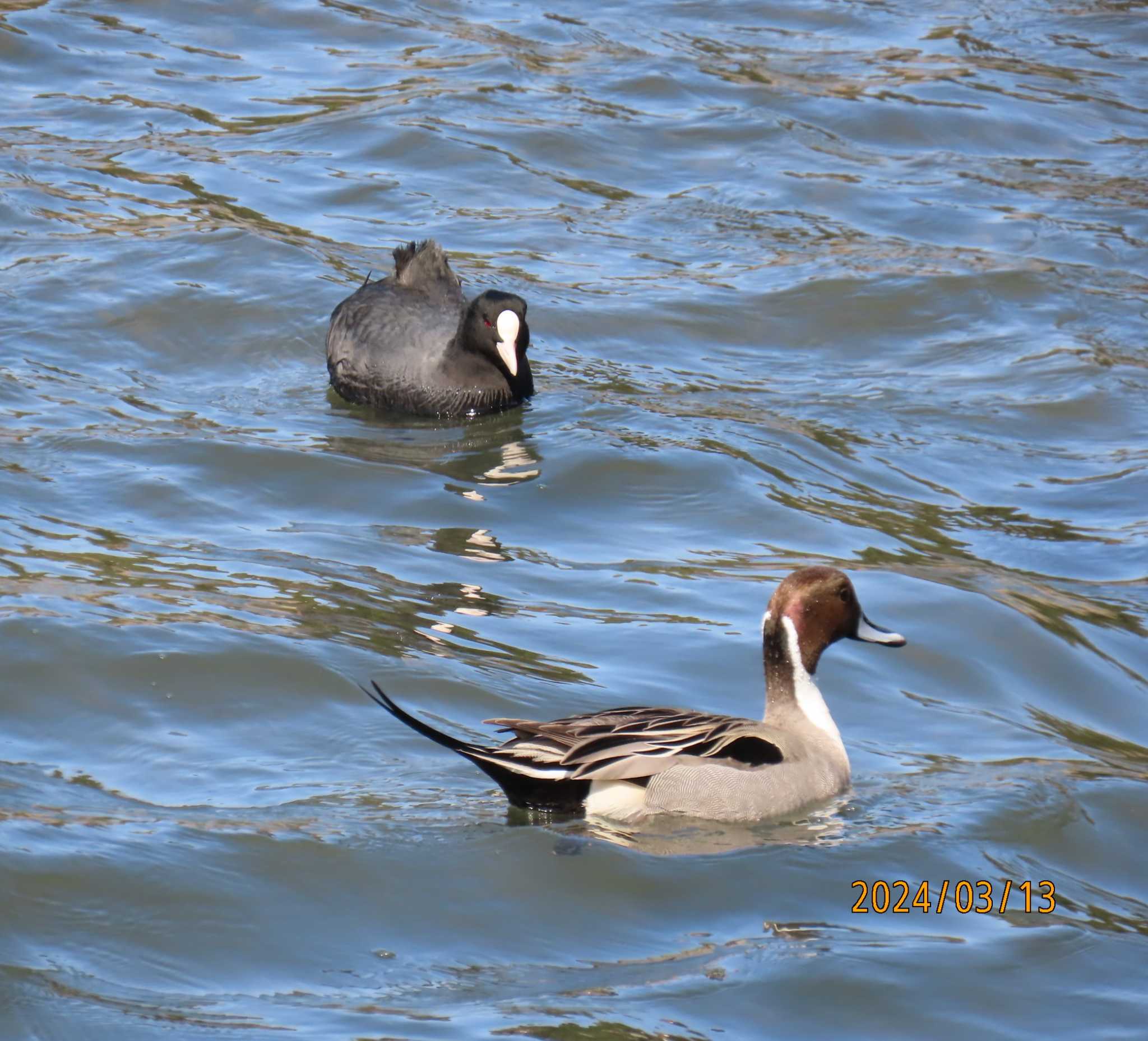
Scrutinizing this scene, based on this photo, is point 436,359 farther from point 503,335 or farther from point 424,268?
point 424,268

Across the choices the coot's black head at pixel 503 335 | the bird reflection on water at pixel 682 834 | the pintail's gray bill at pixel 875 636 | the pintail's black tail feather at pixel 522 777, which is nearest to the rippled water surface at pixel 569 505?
the bird reflection on water at pixel 682 834

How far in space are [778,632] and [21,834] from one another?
8.82 feet

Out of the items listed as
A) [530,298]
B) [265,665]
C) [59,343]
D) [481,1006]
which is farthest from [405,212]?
[481,1006]

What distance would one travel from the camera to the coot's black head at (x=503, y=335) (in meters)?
11.1

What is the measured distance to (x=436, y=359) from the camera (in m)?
11.3

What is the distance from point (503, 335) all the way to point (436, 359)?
19.8 inches

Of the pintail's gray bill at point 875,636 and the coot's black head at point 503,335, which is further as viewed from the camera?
the coot's black head at point 503,335

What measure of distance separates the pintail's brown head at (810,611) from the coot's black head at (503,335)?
4298 millimetres

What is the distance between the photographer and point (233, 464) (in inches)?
387

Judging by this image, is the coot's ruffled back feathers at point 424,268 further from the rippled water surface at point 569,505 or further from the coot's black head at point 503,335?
the rippled water surface at point 569,505

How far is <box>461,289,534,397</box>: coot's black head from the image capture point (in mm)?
11062
